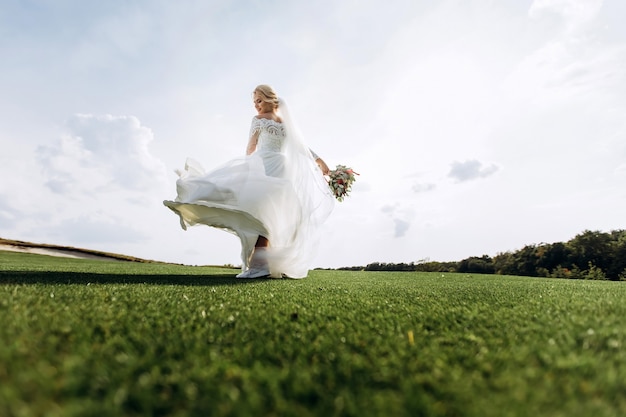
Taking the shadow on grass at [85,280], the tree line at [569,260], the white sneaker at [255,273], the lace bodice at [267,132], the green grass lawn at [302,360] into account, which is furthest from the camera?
the tree line at [569,260]

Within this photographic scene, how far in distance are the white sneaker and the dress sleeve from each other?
2327 mm

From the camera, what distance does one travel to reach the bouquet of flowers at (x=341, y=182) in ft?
24.5

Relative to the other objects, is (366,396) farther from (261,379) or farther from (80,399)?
(80,399)

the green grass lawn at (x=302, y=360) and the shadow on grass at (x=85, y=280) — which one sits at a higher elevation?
the shadow on grass at (x=85, y=280)

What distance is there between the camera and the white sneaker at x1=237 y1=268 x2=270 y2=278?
21.2ft

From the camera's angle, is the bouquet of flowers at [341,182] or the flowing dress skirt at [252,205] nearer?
the flowing dress skirt at [252,205]

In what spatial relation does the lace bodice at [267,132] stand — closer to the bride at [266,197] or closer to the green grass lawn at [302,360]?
the bride at [266,197]

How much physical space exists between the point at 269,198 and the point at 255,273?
1.25m

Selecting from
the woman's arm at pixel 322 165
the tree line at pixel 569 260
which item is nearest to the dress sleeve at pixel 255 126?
the woman's arm at pixel 322 165

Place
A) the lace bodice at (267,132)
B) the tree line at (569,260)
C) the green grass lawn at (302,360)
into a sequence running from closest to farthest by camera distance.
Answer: the green grass lawn at (302,360) < the lace bodice at (267,132) < the tree line at (569,260)

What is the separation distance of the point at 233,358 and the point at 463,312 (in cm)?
192

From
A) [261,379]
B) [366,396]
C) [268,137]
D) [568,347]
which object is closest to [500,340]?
[568,347]

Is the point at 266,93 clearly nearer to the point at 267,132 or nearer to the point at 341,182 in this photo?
the point at 267,132

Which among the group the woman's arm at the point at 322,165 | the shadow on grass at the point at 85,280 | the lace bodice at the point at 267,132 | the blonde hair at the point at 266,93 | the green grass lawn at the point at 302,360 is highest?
the blonde hair at the point at 266,93
